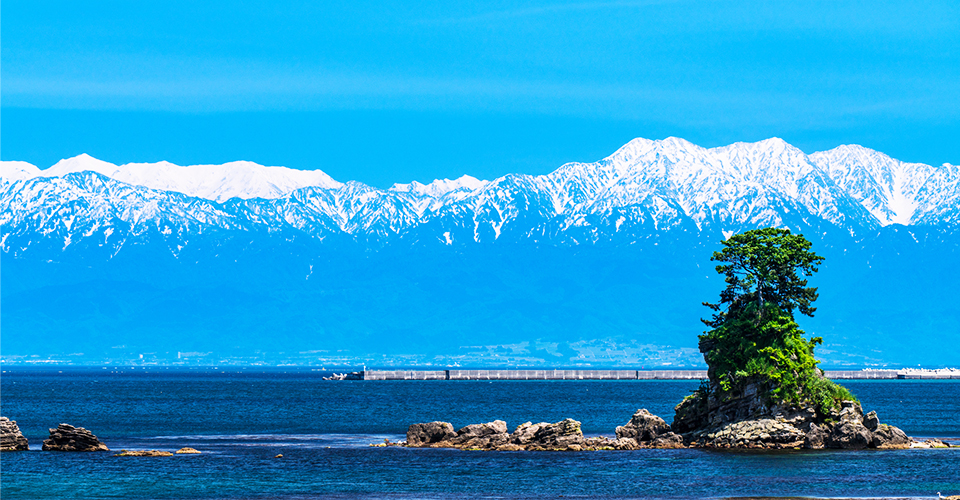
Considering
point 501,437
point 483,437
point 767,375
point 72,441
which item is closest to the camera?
point 72,441

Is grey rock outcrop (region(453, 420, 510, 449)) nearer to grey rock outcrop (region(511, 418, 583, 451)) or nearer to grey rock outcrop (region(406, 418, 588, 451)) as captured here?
grey rock outcrop (region(406, 418, 588, 451))

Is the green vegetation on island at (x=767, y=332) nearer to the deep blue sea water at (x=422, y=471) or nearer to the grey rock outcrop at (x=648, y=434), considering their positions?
the grey rock outcrop at (x=648, y=434)

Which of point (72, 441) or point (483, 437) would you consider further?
point (483, 437)

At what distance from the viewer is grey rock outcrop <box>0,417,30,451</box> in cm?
9525

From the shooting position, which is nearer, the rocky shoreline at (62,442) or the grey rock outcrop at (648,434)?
the rocky shoreline at (62,442)

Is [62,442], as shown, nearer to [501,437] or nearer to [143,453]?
[143,453]

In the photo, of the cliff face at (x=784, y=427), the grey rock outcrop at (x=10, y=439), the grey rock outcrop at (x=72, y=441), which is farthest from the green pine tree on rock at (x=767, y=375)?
the grey rock outcrop at (x=10, y=439)

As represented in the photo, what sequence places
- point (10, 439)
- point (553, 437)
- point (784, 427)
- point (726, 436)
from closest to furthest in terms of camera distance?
point (10, 439), point (784, 427), point (726, 436), point (553, 437)

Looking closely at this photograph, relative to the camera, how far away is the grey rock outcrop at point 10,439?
95.2 meters

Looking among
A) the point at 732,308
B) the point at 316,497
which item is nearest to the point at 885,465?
the point at 732,308

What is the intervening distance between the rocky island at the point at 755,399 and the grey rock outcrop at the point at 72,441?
24641mm

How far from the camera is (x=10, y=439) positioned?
3770 inches

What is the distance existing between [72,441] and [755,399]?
5171 centimetres

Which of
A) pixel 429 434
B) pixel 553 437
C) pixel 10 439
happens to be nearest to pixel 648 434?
pixel 553 437
